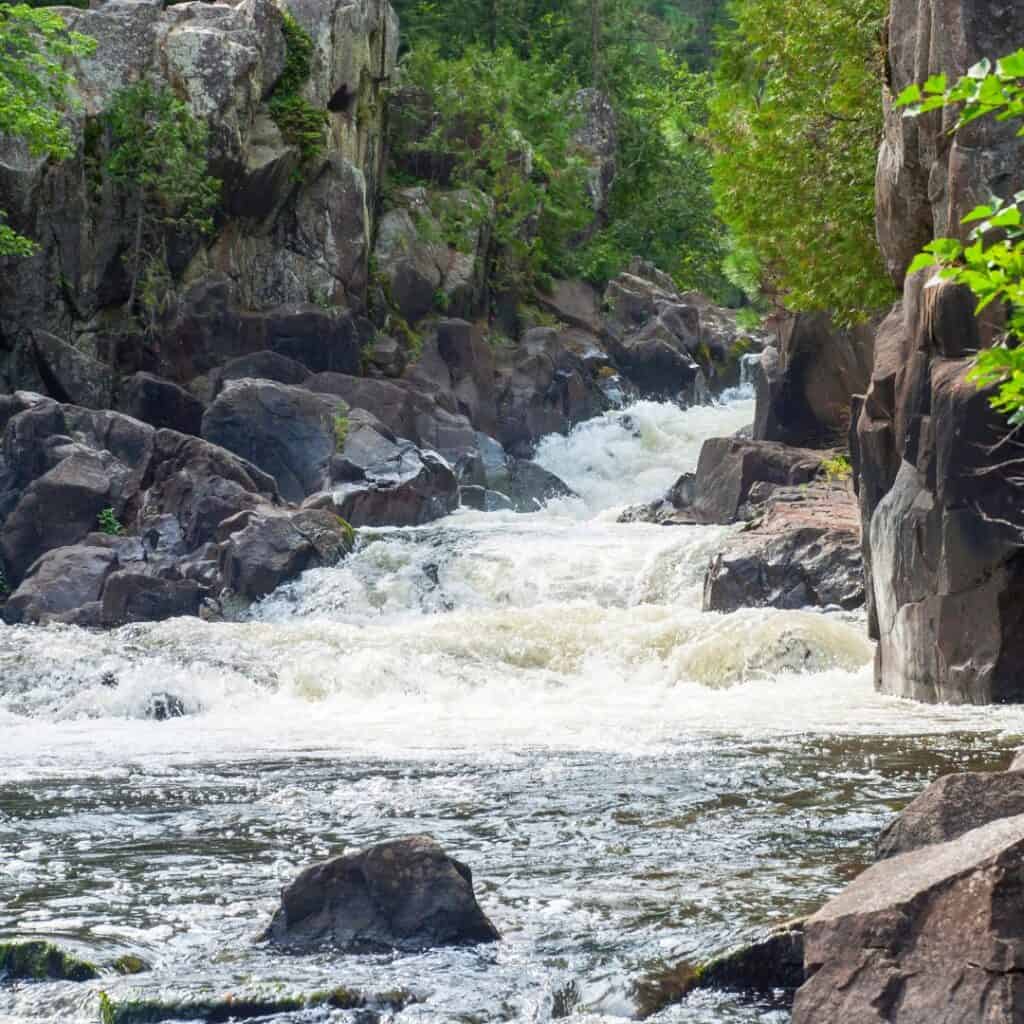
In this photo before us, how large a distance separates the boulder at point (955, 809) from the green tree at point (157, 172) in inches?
1145

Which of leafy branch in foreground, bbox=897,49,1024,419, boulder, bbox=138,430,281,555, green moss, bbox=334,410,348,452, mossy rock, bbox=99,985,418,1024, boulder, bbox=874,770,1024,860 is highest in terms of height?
green moss, bbox=334,410,348,452

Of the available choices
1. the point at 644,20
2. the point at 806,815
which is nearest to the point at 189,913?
the point at 806,815

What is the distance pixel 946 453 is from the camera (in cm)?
1459

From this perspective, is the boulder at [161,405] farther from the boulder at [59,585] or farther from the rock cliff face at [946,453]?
the rock cliff face at [946,453]

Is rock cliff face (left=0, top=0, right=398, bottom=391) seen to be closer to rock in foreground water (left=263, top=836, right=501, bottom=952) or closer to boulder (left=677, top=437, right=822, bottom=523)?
boulder (left=677, top=437, right=822, bottom=523)

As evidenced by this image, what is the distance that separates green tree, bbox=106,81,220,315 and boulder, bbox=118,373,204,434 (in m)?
2.96

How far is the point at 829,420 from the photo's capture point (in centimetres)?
2852

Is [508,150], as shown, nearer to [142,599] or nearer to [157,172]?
[157,172]

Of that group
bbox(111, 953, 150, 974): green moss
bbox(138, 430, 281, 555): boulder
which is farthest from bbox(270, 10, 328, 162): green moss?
bbox(111, 953, 150, 974): green moss

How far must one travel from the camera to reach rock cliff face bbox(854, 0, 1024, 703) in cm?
1432

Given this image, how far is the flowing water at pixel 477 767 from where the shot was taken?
6.55 m

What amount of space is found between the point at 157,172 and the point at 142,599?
48.2ft

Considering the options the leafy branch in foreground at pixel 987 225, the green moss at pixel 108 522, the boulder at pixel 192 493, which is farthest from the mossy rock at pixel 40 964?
the green moss at pixel 108 522

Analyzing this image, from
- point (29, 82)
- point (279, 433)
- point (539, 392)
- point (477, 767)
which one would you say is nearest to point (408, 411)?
point (279, 433)
